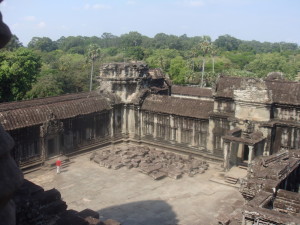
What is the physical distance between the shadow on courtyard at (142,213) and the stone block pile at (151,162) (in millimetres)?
3668

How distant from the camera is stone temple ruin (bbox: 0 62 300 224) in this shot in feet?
72.9

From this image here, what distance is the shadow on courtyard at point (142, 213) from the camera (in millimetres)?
16344

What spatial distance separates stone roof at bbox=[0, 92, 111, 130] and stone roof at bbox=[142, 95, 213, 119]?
3767 mm

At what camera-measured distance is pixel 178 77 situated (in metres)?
68.6

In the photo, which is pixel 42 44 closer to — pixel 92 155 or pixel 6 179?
pixel 92 155

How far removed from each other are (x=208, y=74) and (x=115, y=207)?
171 ft

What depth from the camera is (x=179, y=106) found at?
27.1 m

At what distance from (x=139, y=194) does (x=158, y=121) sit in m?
9.66

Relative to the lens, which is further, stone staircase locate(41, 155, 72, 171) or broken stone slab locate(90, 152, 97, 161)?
broken stone slab locate(90, 152, 97, 161)

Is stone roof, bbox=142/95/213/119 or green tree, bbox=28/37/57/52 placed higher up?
green tree, bbox=28/37/57/52

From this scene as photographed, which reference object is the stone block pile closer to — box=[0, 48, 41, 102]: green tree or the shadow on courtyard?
the shadow on courtyard

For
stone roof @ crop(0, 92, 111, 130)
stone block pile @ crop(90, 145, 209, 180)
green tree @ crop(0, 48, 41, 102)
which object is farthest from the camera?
green tree @ crop(0, 48, 41, 102)

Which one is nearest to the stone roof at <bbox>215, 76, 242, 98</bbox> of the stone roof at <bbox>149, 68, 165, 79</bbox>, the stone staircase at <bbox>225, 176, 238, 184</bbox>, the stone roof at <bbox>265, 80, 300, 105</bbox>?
the stone roof at <bbox>265, 80, 300, 105</bbox>

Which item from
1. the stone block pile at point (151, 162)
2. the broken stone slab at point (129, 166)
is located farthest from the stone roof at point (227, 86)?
the broken stone slab at point (129, 166)
